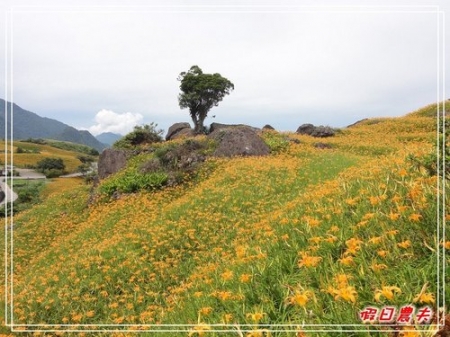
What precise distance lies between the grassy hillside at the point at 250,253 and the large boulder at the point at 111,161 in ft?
11.3

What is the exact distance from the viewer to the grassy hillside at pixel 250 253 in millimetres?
2654

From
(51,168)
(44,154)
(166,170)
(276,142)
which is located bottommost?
(166,170)

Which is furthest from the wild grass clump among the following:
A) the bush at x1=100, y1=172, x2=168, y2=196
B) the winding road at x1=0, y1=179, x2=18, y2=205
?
the winding road at x1=0, y1=179, x2=18, y2=205

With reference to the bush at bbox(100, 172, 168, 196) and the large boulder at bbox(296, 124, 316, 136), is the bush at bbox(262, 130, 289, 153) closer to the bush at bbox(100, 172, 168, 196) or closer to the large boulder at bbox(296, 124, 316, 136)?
the large boulder at bbox(296, 124, 316, 136)

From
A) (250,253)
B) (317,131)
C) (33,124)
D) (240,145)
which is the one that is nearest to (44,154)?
(317,131)

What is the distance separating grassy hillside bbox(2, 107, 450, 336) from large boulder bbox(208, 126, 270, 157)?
4.59 feet

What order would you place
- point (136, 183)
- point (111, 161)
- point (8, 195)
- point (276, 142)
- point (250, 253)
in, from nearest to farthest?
point (250, 253) < point (136, 183) < point (111, 161) < point (276, 142) < point (8, 195)

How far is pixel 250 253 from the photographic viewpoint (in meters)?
4.73

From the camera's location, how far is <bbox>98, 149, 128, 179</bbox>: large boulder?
65.1 feet

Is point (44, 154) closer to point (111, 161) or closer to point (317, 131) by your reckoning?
point (111, 161)

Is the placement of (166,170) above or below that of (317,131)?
below

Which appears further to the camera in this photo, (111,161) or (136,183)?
(111,161)

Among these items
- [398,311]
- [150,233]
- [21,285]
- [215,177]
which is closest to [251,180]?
[215,177]

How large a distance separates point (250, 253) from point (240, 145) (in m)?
13.6
